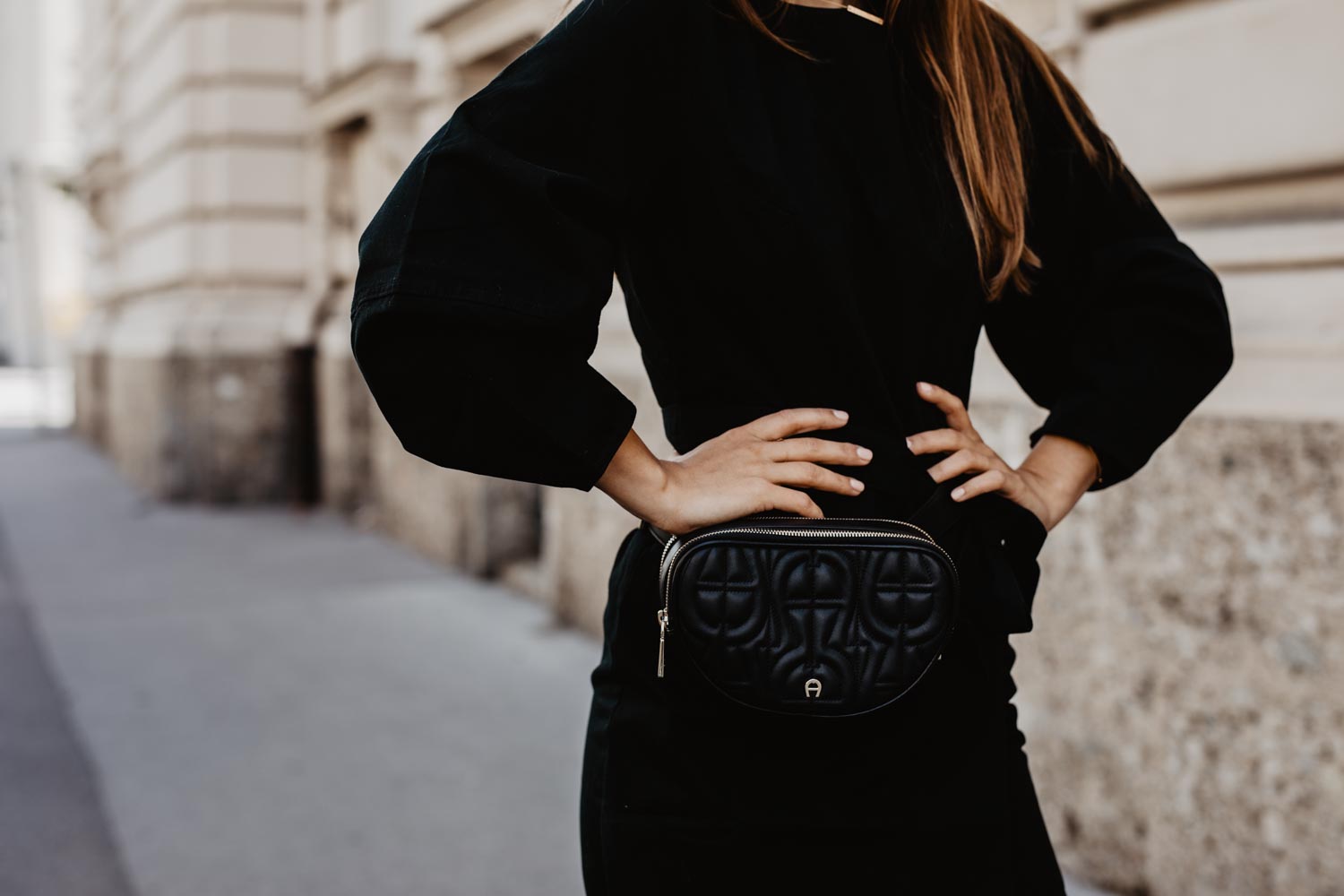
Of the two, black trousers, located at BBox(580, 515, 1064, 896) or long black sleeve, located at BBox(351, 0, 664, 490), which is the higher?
long black sleeve, located at BBox(351, 0, 664, 490)

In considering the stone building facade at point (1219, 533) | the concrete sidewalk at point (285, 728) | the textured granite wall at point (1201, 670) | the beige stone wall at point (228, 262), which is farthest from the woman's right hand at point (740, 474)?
the beige stone wall at point (228, 262)

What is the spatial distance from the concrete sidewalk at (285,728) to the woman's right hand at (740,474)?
2287mm

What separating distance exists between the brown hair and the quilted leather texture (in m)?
0.36

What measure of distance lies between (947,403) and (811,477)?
0.18 m

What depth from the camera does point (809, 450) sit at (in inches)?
48.8

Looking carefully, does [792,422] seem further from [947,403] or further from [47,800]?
[47,800]

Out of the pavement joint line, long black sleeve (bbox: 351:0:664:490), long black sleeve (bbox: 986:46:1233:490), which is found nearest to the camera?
long black sleeve (bbox: 351:0:664:490)

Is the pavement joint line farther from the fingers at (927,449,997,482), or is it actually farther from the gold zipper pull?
the fingers at (927,449,997,482)

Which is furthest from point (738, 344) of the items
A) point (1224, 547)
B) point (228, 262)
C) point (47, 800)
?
point (228, 262)

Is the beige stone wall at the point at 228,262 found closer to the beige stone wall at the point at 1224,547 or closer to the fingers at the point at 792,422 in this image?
the beige stone wall at the point at 1224,547

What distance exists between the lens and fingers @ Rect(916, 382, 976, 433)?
1.31 m

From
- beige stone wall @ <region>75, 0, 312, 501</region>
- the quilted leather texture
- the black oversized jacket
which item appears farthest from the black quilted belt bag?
beige stone wall @ <region>75, 0, 312, 501</region>

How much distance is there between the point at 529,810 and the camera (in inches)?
150

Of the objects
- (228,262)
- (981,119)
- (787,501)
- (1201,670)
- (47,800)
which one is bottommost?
(47,800)
